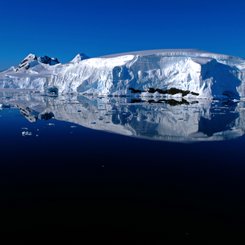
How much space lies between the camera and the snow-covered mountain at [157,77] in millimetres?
37156

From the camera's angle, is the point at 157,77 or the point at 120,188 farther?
the point at 157,77

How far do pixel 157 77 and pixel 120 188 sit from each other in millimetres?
38272

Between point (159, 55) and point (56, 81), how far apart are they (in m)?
19.1

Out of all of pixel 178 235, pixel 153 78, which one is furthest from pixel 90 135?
pixel 153 78

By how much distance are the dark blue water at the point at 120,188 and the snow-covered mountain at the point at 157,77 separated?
2774 cm

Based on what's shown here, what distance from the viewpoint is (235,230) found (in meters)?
4.31

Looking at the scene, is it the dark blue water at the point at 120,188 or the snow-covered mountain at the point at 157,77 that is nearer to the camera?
the dark blue water at the point at 120,188

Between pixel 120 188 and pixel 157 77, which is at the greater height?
pixel 157 77

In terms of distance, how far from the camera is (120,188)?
5.88 meters

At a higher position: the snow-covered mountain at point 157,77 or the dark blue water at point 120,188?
the snow-covered mountain at point 157,77

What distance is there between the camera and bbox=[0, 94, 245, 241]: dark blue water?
14.1 feet

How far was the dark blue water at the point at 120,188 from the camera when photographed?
14.1ft

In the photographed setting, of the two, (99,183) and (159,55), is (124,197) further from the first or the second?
(159,55)

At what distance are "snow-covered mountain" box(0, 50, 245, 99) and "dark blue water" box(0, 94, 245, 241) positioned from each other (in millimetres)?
27741
